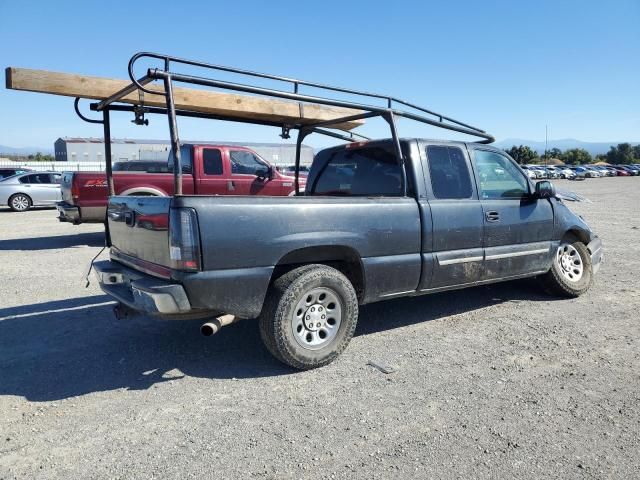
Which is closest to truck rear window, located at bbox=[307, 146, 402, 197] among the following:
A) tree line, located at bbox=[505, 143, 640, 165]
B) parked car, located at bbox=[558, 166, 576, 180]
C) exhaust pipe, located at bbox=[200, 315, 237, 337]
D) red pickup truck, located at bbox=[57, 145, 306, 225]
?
exhaust pipe, located at bbox=[200, 315, 237, 337]

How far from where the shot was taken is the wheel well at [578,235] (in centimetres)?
594

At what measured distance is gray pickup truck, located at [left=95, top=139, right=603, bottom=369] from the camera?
11.3 feet

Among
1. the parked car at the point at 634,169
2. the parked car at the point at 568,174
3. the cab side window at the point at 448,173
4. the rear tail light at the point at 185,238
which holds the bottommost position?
the rear tail light at the point at 185,238

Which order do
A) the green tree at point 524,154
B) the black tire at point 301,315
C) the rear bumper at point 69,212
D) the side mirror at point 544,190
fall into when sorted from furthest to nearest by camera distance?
1. the green tree at point 524,154
2. the rear bumper at point 69,212
3. the side mirror at point 544,190
4. the black tire at point 301,315

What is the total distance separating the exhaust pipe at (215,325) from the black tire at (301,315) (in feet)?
0.89

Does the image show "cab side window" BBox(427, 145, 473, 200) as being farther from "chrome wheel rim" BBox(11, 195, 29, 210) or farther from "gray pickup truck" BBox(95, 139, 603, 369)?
"chrome wheel rim" BBox(11, 195, 29, 210)

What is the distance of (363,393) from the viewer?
346cm

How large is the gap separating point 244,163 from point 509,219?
6740 millimetres

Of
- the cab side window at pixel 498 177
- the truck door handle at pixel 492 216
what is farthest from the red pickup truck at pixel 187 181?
the truck door handle at pixel 492 216

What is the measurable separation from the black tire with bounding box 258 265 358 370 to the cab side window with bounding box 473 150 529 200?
2.02 m

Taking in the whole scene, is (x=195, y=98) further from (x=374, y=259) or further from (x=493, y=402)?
(x=493, y=402)

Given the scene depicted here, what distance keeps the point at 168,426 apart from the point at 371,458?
1.28m

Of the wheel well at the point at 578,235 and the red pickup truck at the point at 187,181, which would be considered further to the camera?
the red pickup truck at the point at 187,181

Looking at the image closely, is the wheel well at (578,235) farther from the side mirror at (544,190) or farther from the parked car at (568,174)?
the parked car at (568,174)
